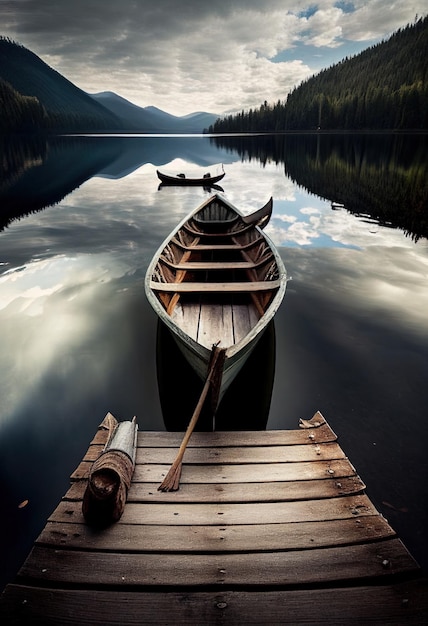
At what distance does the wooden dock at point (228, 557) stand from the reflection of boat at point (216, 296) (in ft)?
4.36

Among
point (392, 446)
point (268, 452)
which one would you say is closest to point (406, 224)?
point (392, 446)

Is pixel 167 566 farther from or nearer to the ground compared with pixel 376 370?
farther from the ground

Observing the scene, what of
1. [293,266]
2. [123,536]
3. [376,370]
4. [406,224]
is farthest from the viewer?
[406,224]

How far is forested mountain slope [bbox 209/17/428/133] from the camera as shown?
9475 centimetres

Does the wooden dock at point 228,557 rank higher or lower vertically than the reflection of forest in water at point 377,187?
lower

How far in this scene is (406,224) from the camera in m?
17.7

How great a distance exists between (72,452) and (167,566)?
2.94m

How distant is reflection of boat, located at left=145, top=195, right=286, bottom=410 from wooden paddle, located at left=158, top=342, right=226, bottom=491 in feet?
0.25

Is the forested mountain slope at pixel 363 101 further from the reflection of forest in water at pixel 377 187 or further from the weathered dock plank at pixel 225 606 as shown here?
the weathered dock plank at pixel 225 606

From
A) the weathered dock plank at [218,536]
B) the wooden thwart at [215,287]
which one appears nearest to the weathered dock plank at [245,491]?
the weathered dock plank at [218,536]

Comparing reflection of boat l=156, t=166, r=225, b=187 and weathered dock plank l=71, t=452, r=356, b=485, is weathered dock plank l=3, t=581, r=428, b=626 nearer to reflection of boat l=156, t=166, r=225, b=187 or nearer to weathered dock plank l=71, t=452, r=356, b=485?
weathered dock plank l=71, t=452, r=356, b=485

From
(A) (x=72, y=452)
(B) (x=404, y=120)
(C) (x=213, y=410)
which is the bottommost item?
(A) (x=72, y=452)

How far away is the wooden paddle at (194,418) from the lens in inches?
152

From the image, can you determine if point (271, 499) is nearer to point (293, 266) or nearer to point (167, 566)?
point (167, 566)
